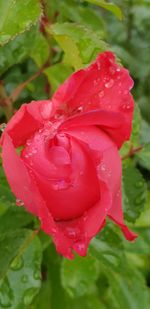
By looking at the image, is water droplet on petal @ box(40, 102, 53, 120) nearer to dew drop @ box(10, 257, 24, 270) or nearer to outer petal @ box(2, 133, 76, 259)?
outer petal @ box(2, 133, 76, 259)

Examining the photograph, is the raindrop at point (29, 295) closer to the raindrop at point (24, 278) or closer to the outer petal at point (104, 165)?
the raindrop at point (24, 278)

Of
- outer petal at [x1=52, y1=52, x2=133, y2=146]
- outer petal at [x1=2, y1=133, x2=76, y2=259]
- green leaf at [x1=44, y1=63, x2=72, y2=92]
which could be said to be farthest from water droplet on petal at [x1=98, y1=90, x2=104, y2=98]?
green leaf at [x1=44, y1=63, x2=72, y2=92]

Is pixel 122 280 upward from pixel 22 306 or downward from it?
downward

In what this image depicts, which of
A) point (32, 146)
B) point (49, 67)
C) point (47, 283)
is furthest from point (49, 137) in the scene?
point (47, 283)

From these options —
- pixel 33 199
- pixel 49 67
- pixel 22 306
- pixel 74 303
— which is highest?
pixel 33 199

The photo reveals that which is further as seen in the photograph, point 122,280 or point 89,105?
point 122,280

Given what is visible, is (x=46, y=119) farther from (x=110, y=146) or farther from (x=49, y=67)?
(x=49, y=67)
